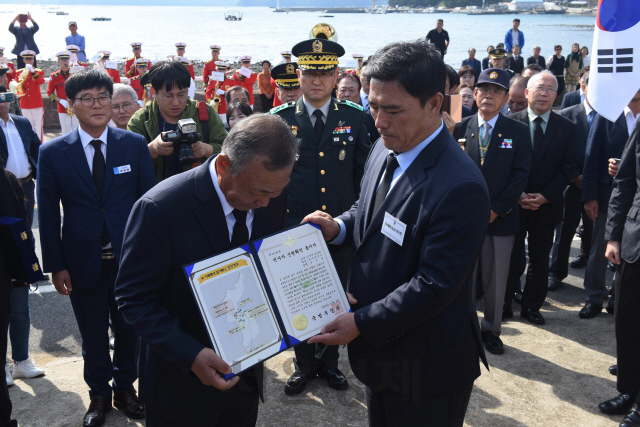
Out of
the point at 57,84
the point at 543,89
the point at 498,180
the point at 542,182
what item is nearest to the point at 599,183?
the point at 542,182

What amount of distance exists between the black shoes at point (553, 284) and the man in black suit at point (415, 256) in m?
3.89

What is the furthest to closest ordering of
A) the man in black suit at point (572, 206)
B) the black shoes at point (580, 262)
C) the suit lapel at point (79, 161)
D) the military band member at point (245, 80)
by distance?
the military band member at point (245, 80), the black shoes at point (580, 262), the man in black suit at point (572, 206), the suit lapel at point (79, 161)

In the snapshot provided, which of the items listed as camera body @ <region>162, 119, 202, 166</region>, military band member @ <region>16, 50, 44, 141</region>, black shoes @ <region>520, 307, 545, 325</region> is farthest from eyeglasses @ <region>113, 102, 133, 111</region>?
military band member @ <region>16, 50, 44, 141</region>

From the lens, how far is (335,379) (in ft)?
12.4

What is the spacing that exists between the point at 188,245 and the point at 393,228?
84cm

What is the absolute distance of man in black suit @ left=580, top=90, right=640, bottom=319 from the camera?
500 cm

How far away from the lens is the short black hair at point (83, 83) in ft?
11.0

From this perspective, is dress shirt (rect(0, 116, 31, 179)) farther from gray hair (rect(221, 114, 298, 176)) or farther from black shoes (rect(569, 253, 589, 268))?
black shoes (rect(569, 253, 589, 268))

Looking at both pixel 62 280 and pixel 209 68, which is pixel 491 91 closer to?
pixel 62 280

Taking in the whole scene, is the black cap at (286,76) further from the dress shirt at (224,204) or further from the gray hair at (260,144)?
the gray hair at (260,144)

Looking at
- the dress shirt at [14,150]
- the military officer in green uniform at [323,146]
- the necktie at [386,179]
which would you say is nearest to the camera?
the necktie at [386,179]

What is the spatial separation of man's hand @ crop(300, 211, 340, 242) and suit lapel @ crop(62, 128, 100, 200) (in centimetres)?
158

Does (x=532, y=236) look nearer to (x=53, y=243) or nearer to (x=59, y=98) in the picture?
(x=53, y=243)

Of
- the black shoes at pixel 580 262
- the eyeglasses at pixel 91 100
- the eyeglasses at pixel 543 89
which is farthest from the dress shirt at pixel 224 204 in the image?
the black shoes at pixel 580 262
